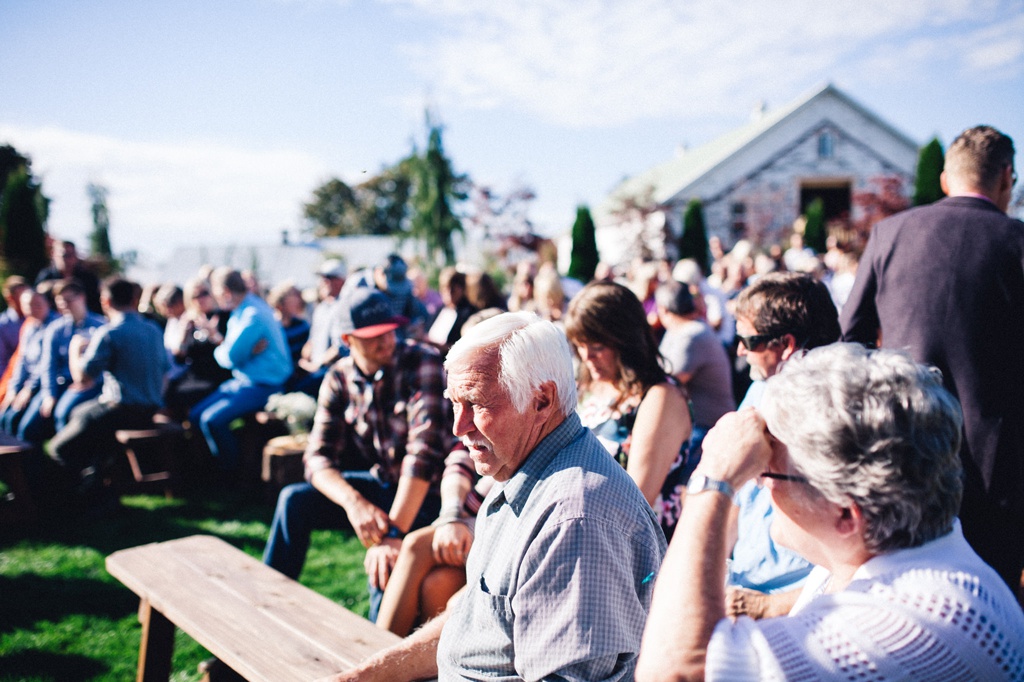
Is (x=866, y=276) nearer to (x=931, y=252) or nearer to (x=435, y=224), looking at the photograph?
(x=931, y=252)

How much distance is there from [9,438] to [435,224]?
66.1 ft

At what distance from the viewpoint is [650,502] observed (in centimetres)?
259

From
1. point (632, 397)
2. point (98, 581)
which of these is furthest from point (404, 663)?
point (98, 581)

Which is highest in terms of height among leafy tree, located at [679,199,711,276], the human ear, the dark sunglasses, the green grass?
leafy tree, located at [679,199,711,276]

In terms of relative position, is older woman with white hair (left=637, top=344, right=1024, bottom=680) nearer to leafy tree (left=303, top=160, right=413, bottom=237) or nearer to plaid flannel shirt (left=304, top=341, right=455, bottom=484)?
plaid flannel shirt (left=304, top=341, right=455, bottom=484)

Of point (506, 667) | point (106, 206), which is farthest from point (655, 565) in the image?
point (106, 206)

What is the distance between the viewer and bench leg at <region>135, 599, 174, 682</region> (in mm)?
3053

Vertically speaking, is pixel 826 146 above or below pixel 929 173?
above

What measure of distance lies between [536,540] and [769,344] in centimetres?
133

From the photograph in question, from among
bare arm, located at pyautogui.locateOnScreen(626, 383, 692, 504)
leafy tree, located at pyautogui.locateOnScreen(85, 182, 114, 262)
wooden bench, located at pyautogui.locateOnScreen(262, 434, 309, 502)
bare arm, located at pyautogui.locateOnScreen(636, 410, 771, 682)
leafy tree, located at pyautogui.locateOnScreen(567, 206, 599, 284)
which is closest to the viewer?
bare arm, located at pyautogui.locateOnScreen(636, 410, 771, 682)

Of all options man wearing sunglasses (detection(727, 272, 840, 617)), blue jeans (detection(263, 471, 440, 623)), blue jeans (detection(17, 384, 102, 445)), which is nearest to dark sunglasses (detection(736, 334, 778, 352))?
man wearing sunglasses (detection(727, 272, 840, 617))

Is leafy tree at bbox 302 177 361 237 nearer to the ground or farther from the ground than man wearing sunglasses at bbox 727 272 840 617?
farther from the ground

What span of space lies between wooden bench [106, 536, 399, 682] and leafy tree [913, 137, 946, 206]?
21.9 metres

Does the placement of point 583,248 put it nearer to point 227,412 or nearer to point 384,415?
point 227,412
